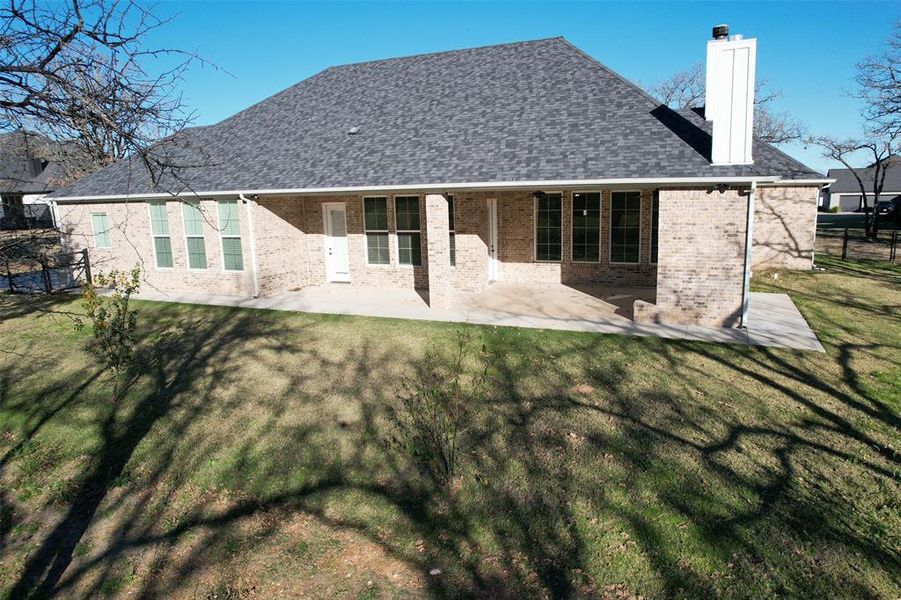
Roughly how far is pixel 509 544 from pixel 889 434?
4.98 metres

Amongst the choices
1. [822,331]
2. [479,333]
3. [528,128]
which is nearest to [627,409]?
[479,333]

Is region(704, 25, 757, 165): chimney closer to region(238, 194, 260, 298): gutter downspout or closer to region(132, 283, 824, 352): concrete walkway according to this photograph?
region(132, 283, 824, 352): concrete walkway

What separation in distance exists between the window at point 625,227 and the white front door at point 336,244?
7402mm

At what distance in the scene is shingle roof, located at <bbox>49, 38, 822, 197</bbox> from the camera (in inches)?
457

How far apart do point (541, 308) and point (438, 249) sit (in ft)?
8.95

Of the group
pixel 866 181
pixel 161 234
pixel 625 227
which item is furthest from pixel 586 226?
pixel 866 181

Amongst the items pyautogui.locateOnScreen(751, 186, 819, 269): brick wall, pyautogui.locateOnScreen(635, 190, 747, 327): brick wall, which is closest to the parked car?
pyautogui.locateOnScreen(751, 186, 819, 269): brick wall

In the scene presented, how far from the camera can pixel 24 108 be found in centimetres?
432

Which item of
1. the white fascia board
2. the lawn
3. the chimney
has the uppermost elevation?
the chimney

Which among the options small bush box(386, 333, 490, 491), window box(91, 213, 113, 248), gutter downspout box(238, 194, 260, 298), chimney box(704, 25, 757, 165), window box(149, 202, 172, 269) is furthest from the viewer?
window box(91, 213, 113, 248)

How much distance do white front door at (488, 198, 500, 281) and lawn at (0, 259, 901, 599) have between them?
19.7 ft

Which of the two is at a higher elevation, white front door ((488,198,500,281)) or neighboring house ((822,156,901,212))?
neighboring house ((822,156,901,212))

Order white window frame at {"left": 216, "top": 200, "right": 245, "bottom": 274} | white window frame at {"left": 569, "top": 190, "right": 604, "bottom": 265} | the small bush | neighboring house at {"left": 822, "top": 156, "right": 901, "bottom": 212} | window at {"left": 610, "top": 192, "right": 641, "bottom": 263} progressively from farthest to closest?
neighboring house at {"left": 822, "top": 156, "right": 901, "bottom": 212} → white window frame at {"left": 569, "top": 190, "right": 604, "bottom": 265} → white window frame at {"left": 216, "top": 200, "right": 245, "bottom": 274} → window at {"left": 610, "top": 192, "right": 641, "bottom": 263} → the small bush

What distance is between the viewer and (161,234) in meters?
16.5
